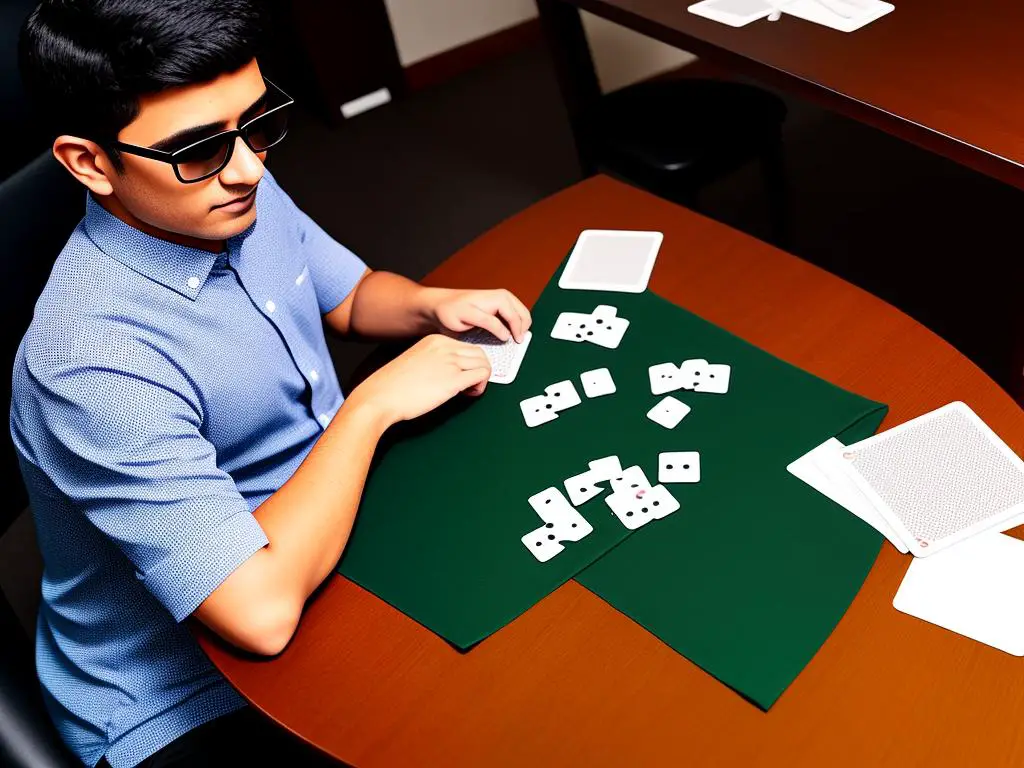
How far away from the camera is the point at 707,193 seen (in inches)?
131

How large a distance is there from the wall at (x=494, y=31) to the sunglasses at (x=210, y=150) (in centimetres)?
280

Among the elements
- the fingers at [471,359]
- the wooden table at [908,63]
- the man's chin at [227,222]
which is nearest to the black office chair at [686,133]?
the wooden table at [908,63]

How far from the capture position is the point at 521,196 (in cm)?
344

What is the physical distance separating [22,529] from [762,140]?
2228mm

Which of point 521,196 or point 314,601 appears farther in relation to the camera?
point 521,196

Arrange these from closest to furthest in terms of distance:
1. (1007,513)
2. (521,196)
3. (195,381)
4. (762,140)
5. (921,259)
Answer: (1007,513)
(195,381)
(762,140)
(921,259)
(521,196)

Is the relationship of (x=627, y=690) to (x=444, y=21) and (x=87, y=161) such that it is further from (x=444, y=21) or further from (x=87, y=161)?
(x=444, y=21)

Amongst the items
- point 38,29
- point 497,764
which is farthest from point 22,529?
point 497,764

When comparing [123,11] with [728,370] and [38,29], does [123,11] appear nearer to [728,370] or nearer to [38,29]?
[38,29]

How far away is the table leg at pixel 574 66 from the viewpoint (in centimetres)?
273

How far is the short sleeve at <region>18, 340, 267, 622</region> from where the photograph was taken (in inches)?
44.3

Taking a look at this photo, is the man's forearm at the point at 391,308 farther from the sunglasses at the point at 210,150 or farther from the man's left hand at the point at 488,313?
the sunglasses at the point at 210,150

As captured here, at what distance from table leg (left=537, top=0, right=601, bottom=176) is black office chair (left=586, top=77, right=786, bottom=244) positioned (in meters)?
0.05

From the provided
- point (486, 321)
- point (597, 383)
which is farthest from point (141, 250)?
point (597, 383)
